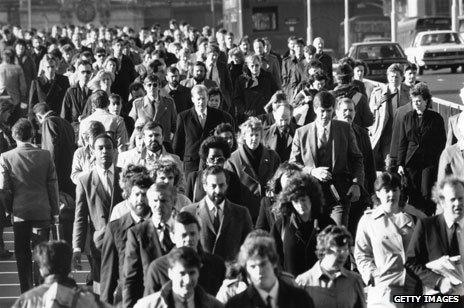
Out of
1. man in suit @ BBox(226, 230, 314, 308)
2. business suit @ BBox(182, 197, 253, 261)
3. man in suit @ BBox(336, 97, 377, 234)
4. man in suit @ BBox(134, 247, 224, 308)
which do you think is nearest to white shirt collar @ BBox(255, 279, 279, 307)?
man in suit @ BBox(226, 230, 314, 308)

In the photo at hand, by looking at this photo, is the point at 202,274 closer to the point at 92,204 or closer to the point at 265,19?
the point at 92,204

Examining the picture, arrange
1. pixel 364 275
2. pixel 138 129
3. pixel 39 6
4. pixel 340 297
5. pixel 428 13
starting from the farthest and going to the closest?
pixel 39 6
pixel 428 13
pixel 138 129
pixel 364 275
pixel 340 297

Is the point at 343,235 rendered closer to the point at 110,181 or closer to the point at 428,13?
the point at 110,181

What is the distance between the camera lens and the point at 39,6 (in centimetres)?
9275

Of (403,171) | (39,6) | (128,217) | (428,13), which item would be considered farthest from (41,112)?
(39,6)

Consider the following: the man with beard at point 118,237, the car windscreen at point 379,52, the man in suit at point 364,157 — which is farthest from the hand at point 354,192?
the car windscreen at point 379,52

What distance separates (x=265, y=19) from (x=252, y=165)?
44.0 metres

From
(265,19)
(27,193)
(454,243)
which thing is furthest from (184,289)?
(265,19)

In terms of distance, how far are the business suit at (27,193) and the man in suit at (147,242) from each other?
12.6ft

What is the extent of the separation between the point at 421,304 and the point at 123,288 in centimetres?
196

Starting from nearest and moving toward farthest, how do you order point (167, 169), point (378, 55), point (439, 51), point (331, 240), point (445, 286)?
point (331, 240) < point (445, 286) < point (167, 169) < point (378, 55) < point (439, 51)

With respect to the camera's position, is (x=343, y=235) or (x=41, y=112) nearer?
(x=343, y=235)

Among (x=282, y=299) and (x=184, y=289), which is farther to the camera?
(x=184, y=289)

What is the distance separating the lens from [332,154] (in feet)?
44.7
